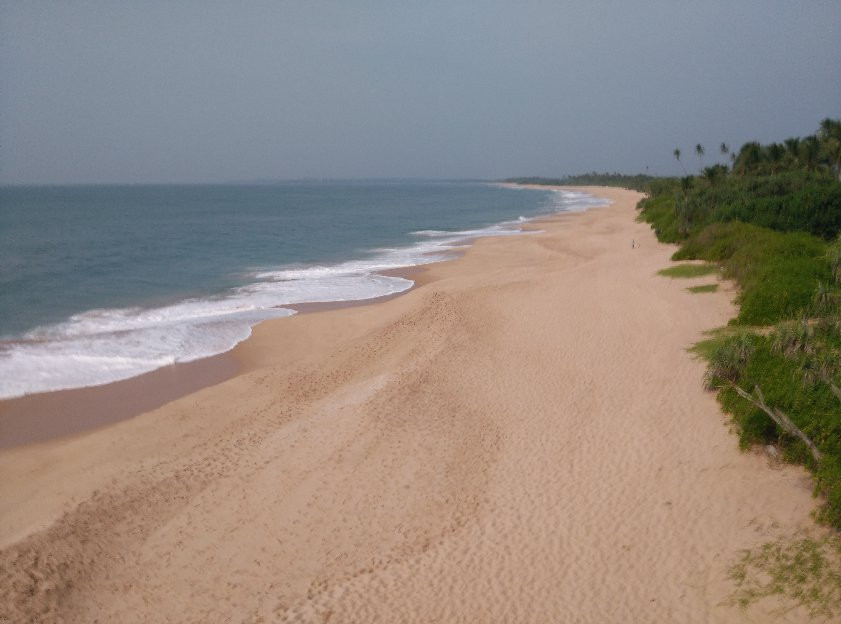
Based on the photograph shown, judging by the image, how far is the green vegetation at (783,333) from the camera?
335 inches

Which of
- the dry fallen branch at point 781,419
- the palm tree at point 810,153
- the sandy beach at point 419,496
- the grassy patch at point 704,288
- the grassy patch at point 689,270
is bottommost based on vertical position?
the sandy beach at point 419,496

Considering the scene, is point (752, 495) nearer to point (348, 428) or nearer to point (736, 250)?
point (348, 428)

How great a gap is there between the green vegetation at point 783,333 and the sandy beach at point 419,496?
0.45 m

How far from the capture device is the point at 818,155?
1833 inches

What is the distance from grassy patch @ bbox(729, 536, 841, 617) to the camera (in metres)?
6.85

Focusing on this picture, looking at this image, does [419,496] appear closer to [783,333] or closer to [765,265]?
[783,333]

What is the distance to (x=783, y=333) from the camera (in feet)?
37.3

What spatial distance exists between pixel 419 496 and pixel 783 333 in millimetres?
7390

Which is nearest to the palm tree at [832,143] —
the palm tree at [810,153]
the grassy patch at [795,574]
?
the palm tree at [810,153]

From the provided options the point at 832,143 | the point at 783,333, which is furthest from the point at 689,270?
the point at 832,143

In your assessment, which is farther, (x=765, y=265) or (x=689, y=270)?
(x=689, y=270)

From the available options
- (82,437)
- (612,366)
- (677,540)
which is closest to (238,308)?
(82,437)

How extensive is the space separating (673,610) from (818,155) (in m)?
50.3

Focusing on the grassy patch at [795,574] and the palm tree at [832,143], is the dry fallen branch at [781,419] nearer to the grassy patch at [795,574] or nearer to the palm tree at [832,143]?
the grassy patch at [795,574]
